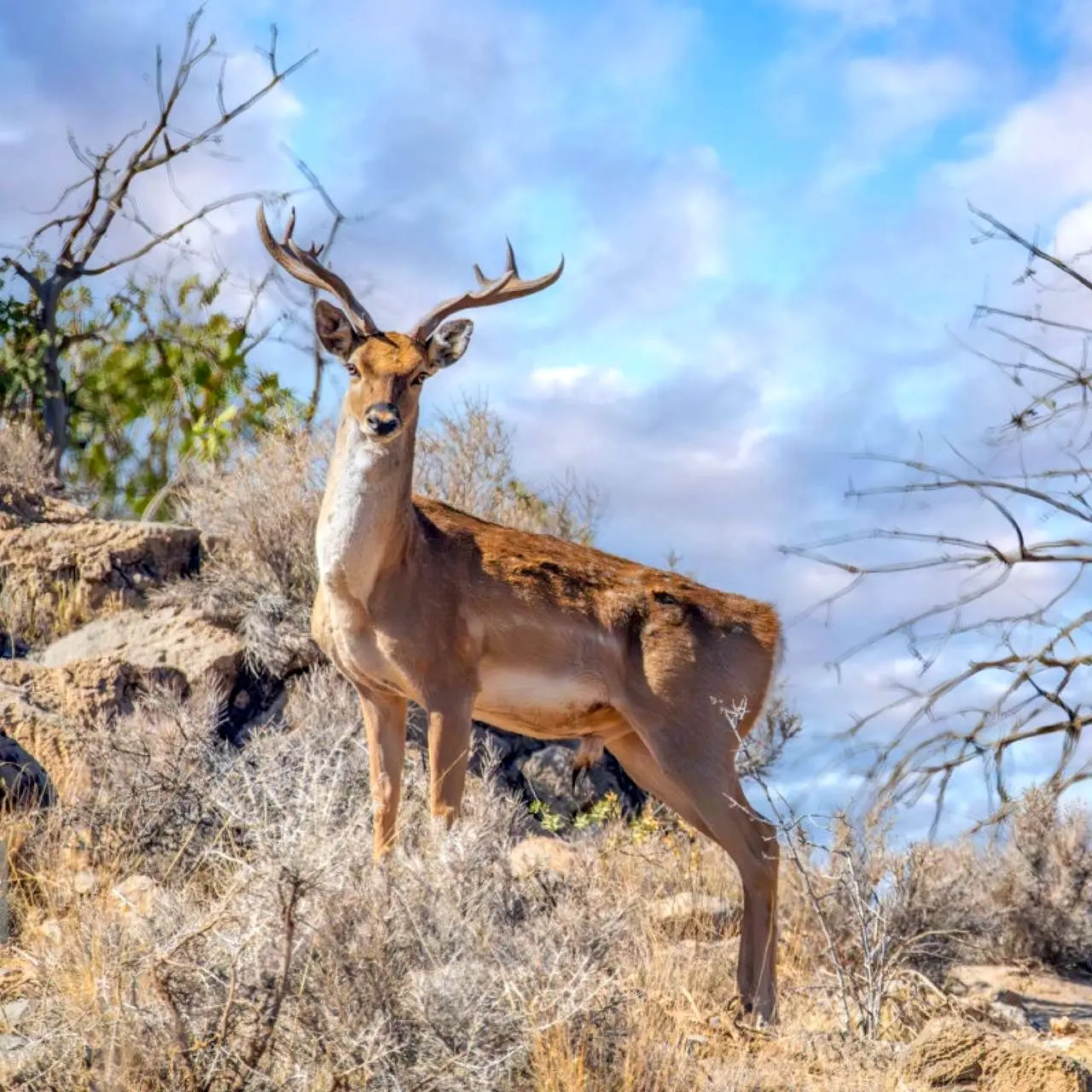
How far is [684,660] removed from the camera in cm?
849

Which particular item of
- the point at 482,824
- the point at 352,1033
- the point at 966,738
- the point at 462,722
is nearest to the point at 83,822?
the point at 462,722

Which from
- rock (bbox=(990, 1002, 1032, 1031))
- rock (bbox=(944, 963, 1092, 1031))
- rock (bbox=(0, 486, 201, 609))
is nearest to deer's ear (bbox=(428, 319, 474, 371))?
rock (bbox=(944, 963, 1092, 1031))

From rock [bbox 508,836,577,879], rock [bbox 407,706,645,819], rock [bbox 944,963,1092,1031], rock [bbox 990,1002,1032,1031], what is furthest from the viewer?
rock [bbox 407,706,645,819]

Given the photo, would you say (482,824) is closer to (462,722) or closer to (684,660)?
(462,722)

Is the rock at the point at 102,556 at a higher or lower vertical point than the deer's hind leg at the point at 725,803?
higher

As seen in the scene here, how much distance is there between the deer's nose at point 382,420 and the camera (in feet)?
25.3

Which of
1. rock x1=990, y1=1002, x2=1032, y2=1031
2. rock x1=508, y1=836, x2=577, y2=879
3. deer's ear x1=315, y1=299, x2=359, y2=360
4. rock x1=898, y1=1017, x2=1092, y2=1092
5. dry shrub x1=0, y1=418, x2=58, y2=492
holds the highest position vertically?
dry shrub x1=0, y1=418, x2=58, y2=492

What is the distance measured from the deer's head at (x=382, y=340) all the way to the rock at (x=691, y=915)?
11.3 feet

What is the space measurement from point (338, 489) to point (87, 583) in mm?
5167

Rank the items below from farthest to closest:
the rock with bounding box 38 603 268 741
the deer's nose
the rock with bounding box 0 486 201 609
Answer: the rock with bounding box 0 486 201 609
the rock with bounding box 38 603 268 741
the deer's nose

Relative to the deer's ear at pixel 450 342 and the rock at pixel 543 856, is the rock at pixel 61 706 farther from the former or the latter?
A: the deer's ear at pixel 450 342

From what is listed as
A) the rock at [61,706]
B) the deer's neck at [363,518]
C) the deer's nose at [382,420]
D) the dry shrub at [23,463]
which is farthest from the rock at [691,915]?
the dry shrub at [23,463]

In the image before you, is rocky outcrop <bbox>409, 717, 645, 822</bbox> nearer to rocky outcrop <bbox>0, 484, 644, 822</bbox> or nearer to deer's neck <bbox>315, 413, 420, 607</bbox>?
rocky outcrop <bbox>0, 484, 644, 822</bbox>

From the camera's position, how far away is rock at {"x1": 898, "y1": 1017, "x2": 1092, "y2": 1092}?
19.1ft
